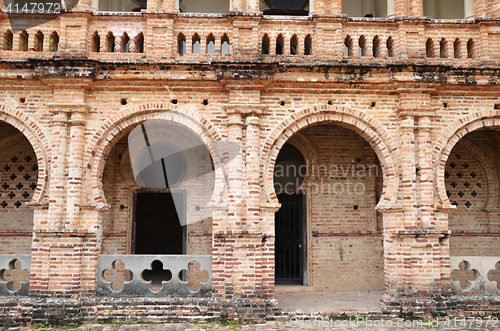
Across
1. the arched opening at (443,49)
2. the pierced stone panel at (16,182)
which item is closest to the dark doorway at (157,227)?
the pierced stone panel at (16,182)

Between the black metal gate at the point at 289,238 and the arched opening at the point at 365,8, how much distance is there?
5.68 m

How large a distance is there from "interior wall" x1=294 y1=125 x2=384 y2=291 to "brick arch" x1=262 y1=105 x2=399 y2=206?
79.8 inches

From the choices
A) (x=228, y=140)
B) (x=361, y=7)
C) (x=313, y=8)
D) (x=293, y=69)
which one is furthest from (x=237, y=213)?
(x=361, y=7)

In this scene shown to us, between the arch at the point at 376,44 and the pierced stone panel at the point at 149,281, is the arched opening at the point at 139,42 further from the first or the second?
the arch at the point at 376,44

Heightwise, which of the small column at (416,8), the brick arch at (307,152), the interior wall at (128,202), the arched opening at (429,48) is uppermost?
the small column at (416,8)

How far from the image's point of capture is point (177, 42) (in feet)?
29.2

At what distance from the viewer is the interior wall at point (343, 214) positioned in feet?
34.2

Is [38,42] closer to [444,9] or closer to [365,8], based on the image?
[365,8]

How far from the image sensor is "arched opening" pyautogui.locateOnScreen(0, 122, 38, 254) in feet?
33.2

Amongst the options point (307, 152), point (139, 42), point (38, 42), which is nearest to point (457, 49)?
point (307, 152)

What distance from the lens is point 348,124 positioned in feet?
29.0

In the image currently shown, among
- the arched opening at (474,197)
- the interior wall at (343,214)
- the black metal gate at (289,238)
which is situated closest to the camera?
the interior wall at (343,214)

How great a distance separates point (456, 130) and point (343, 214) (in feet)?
11.6

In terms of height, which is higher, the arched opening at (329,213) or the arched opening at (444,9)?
the arched opening at (444,9)
